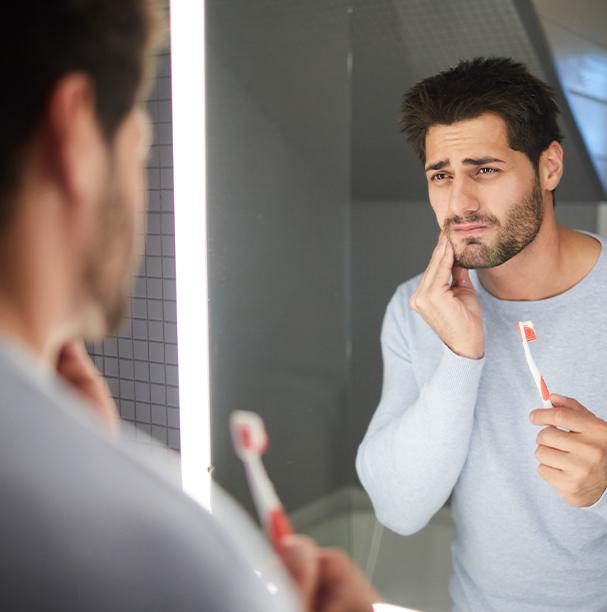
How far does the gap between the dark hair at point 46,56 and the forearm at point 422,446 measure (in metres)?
0.76

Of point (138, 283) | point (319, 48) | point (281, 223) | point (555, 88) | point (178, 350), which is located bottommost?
point (178, 350)

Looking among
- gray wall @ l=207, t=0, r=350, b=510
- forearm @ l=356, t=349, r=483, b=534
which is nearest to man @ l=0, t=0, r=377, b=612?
forearm @ l=356, t=349, r=483, b=534

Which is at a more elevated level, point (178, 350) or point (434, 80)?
point (434, 80)

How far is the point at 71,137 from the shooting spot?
0.41 meters

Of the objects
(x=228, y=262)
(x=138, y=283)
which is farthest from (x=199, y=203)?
(x=138, y=283)

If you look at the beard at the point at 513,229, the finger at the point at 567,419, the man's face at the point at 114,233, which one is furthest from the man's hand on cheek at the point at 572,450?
the man's face at the point at 114,233

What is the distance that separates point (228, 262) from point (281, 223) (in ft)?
0.44

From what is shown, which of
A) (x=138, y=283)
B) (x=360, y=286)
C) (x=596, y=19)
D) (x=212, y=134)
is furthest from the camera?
(x=138, y=283)

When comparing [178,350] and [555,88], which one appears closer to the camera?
[555,88]

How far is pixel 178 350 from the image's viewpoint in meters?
1.62

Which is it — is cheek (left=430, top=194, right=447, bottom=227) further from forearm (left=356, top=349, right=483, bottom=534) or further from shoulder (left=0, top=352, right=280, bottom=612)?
shoulder (left=0, top=352, right=280, bottom=612)

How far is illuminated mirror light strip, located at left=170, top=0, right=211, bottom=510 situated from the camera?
1487 millimetres

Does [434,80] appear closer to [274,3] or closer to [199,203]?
[274,3]

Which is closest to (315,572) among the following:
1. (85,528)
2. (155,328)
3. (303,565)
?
(303,565)
